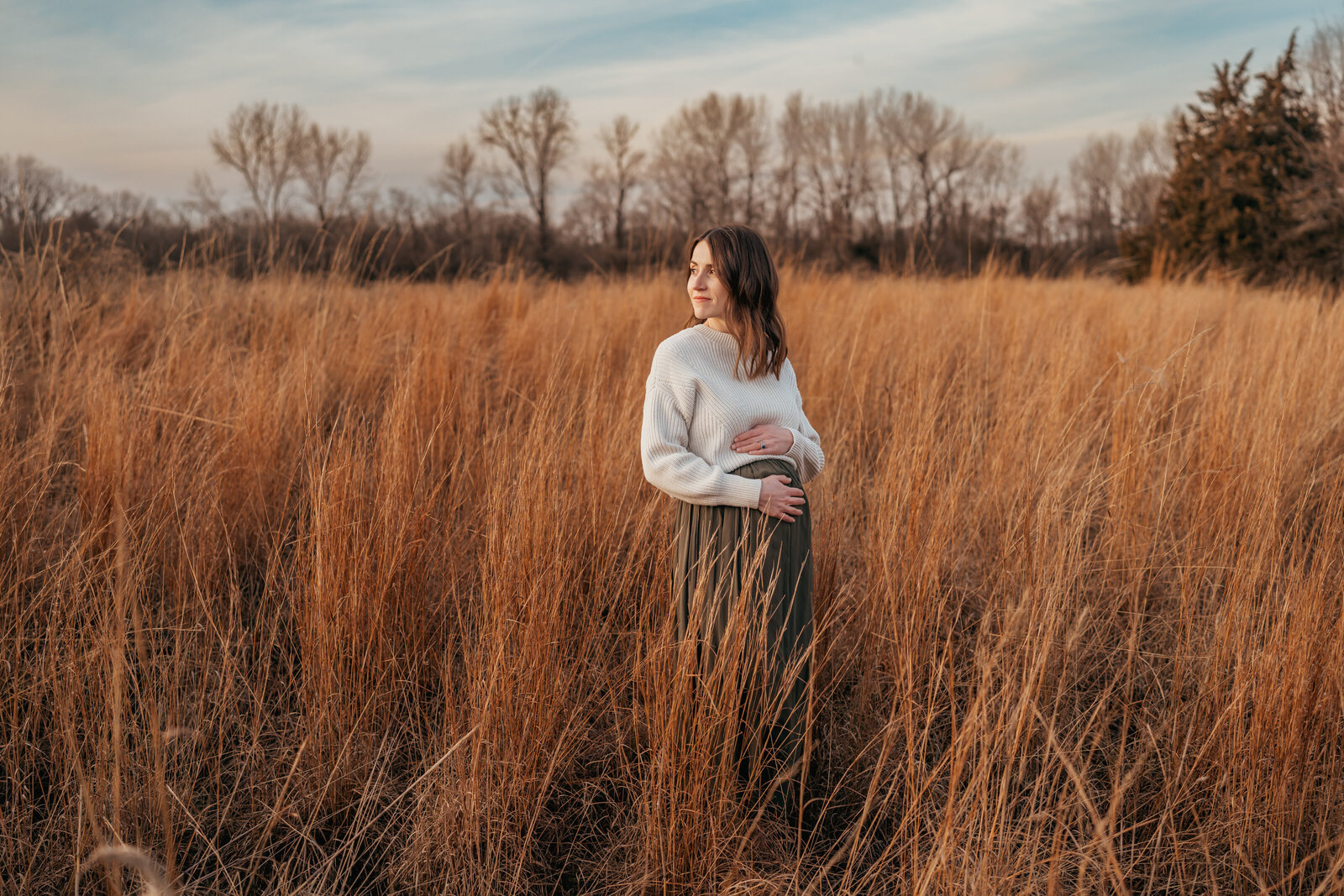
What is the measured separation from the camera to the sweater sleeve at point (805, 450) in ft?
5.62

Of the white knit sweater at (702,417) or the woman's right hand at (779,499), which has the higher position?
the white knit sweater at (702,417)

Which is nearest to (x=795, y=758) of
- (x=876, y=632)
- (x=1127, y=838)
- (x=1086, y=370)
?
(x=876, y=632)

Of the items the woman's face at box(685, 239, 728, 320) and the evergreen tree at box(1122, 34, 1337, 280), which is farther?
the evergreen tree at box(1122, 34, 1337, 280)

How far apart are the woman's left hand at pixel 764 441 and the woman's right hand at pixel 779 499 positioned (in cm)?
7

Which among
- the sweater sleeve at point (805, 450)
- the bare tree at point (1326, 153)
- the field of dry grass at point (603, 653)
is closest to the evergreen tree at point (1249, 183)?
the bare tree at point (1326, 153)

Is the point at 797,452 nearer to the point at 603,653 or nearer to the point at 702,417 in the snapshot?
the point at 702,417

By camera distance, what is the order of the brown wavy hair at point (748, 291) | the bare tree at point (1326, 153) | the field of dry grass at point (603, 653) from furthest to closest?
1. the bare tree at point (1326, 153)
2. the brown wavy hair at point (748, 291)
3. the field of dry grass at point (603, 653)

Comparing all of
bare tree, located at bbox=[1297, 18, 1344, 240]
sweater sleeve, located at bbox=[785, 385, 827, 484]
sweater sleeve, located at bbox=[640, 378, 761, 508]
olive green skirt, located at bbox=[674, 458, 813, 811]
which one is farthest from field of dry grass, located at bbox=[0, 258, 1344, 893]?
bare tree, located at bbox=[1297, 18, 1344, 240]

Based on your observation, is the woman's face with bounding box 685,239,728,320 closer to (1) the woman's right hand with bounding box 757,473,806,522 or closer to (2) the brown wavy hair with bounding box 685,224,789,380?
(2) the brown wavy hair with bounding box 685,224,789,380

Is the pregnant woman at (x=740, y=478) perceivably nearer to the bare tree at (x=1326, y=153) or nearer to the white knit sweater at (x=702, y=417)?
the white knit sweater at (x=702, y=417)

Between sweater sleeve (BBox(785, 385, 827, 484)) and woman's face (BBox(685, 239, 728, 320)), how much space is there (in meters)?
0.28

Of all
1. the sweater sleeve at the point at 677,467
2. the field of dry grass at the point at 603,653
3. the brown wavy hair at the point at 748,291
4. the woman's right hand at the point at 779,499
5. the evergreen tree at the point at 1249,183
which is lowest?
the field of dry grass at the point at 603,653

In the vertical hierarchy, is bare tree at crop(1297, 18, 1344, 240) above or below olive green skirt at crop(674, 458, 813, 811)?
above

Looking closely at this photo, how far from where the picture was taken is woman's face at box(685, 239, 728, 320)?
1612 mm
